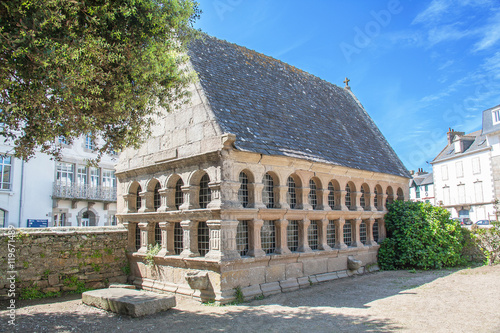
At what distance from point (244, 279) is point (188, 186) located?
8.25ft

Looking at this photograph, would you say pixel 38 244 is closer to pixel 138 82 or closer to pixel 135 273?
pixel 135 273

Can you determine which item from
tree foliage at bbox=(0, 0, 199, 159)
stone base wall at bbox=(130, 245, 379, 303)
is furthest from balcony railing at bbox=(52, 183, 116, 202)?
tree foliage at bbox=(0, 0, 199, 159)

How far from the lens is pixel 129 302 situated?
7148 mm

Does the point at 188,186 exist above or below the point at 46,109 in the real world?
below

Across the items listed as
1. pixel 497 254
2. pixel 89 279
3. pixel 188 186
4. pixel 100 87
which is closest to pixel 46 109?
pixel 100 87

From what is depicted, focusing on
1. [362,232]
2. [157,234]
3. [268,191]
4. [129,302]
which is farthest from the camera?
[362,232]

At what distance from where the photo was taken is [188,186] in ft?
29.6

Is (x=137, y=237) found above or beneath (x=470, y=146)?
beneath

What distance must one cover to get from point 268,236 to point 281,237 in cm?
34

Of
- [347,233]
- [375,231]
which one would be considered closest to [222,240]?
[347,233]

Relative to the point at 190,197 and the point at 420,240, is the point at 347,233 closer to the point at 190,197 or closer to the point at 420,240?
the point at 420,240

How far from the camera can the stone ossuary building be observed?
840 cm

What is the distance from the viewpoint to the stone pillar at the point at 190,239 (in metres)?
8.88

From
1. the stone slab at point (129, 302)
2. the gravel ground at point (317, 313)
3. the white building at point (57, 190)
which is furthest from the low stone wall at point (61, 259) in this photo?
the white building at point (57, 190)
